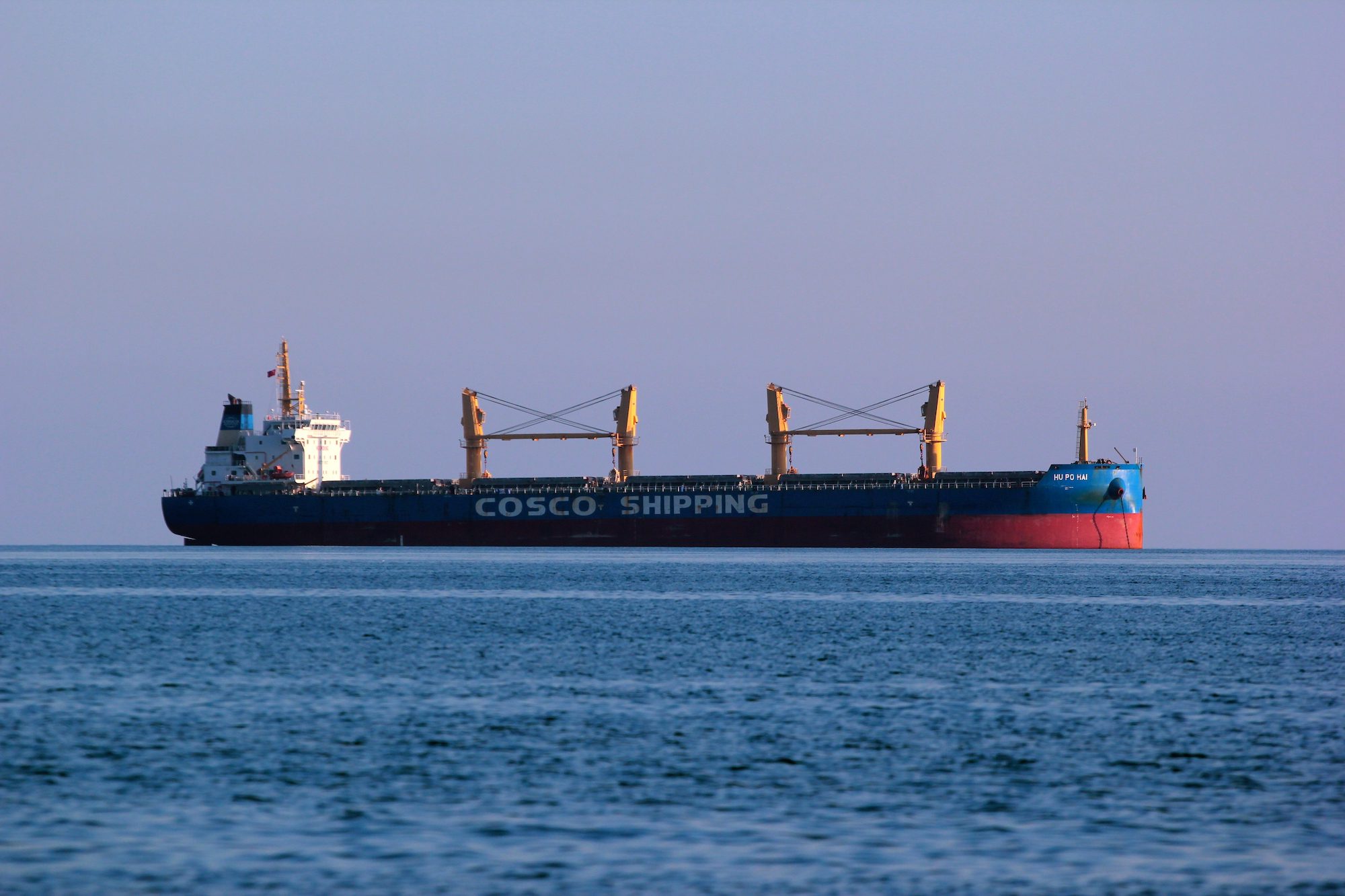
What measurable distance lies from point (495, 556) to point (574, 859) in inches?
2646

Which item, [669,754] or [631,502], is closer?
[669,754]

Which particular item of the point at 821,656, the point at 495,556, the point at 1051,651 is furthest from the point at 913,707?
the point at 495,556

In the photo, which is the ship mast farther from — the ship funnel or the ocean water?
the ocean water

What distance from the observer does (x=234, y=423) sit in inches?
3413

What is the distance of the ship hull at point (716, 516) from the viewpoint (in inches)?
2884

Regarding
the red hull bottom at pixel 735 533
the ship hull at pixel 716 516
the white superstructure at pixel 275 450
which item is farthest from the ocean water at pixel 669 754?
the white superstructure at pixel 275 450

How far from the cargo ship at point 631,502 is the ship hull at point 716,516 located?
74 millimetres

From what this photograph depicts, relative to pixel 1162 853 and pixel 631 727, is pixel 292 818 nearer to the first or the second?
pixel 631 727

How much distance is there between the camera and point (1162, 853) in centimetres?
1153

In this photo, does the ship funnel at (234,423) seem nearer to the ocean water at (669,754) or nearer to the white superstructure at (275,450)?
the white superstructure at (275,450)

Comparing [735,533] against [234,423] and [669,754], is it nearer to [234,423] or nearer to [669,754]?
[234,423]

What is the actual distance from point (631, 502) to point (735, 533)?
5.60m

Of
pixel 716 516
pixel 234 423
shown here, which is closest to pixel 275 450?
pixel 234 423

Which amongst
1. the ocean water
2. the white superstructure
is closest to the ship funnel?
the white superstructure
